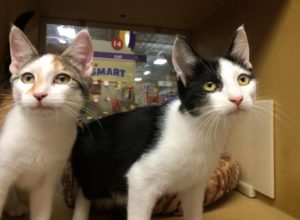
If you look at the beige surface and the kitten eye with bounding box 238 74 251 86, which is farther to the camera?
the beige surface

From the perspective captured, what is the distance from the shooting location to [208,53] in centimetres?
170

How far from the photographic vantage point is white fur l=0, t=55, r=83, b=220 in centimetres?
77

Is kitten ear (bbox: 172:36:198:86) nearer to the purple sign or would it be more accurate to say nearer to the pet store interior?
the pet store interior

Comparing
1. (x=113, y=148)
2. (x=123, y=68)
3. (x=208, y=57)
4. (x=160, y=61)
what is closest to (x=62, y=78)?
(x=113, y=148)

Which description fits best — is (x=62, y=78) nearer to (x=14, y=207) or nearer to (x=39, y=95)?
(x=39, y=95)

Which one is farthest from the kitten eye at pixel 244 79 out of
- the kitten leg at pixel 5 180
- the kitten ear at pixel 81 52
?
the kitten leg at pixel 5 180

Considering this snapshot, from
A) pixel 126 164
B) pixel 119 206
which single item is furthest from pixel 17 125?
pixel 119 206

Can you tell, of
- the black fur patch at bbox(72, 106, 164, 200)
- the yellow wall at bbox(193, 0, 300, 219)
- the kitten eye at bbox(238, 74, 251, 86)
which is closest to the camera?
the kitten eye at bbox(238, 74, 251, 86)

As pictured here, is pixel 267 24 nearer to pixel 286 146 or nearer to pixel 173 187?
pixel 286 146

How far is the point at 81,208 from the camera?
1032 mm

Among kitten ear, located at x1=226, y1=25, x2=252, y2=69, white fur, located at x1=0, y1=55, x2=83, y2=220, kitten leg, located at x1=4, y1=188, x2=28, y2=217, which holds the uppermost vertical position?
kitten ear, located at x1=226, y1=25, x2=252, y2=69

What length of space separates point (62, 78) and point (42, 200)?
0.36 m

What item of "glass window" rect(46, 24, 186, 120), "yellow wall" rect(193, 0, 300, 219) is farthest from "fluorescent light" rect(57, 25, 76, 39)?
"yellow wall" rect(193, 0, 300, 219)

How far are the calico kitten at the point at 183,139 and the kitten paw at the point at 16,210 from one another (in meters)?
0.30
